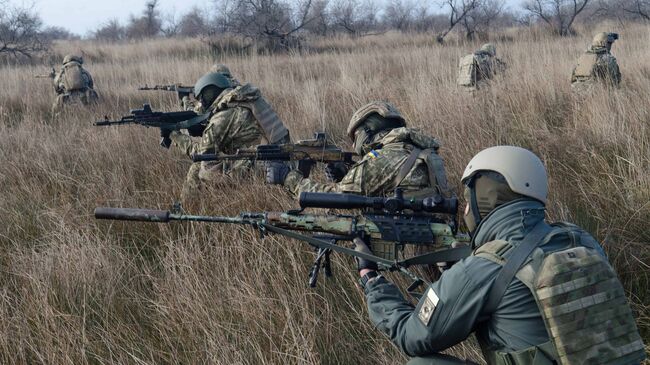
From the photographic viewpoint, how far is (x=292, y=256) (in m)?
3.30

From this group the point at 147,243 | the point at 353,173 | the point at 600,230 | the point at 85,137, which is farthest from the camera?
the point at 85,137

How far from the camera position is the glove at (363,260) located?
2461 mm

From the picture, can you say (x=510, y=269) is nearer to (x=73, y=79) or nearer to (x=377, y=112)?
Answer: (x=377, y=112)

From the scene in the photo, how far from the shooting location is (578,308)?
1.68 m

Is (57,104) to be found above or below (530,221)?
above

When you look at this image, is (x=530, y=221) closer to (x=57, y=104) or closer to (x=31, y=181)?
(x=31, y=181)

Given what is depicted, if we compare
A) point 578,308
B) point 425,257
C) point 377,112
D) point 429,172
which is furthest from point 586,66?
point 578,308

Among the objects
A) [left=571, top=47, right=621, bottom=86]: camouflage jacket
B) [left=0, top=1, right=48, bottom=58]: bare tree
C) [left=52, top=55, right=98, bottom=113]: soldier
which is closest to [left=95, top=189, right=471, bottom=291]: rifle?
[left=571, top=47, right=621, bottom=86]: camouflage jacket

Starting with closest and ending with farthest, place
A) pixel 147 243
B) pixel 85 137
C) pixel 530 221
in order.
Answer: pixel 530 221 → pixel 147 243 → pixel 85 137

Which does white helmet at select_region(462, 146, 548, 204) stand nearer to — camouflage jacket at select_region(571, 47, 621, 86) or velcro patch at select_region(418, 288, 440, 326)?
velcro patch at select_region(418, 288, 440, 326)

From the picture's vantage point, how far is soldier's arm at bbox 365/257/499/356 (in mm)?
1775

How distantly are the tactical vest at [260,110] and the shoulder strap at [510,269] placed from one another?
3.24 meters

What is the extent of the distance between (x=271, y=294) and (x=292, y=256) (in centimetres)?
25

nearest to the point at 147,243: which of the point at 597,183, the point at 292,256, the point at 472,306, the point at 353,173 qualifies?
the point at 292,256
